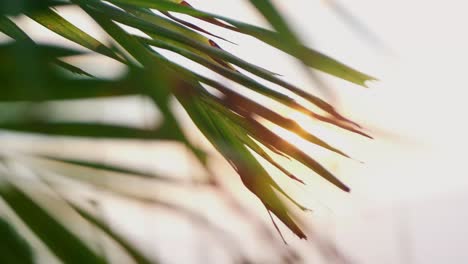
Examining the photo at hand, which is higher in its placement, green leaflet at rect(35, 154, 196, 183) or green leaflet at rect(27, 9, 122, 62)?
green leaflet at rect(27, 9, 122, 62)

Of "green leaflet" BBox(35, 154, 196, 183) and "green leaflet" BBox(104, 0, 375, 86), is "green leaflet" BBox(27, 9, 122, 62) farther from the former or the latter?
"green leaflet" BBox(35, 154, 196, 183)

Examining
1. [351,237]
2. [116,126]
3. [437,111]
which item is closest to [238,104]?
[116,126]

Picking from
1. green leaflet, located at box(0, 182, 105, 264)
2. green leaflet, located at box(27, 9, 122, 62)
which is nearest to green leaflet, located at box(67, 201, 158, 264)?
green leaflet, located at box(0, 182, 105, 264)

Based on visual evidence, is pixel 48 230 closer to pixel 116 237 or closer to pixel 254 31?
pixel 116 237

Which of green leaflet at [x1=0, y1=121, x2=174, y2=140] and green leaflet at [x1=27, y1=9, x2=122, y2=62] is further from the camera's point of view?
green leaflet at [x1=27, y1=9, x2=122, y2=62]

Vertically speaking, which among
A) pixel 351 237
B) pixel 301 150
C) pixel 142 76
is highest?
pixel 142 76

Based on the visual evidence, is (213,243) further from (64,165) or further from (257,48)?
(257,48)

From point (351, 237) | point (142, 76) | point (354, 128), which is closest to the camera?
point (142, 76)

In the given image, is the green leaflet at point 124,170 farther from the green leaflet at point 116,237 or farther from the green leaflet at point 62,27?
the green leaflet at point 62,27

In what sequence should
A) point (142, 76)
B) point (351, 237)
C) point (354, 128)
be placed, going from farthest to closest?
point (351, 237) → point (354, 128) → point (142, 76)
